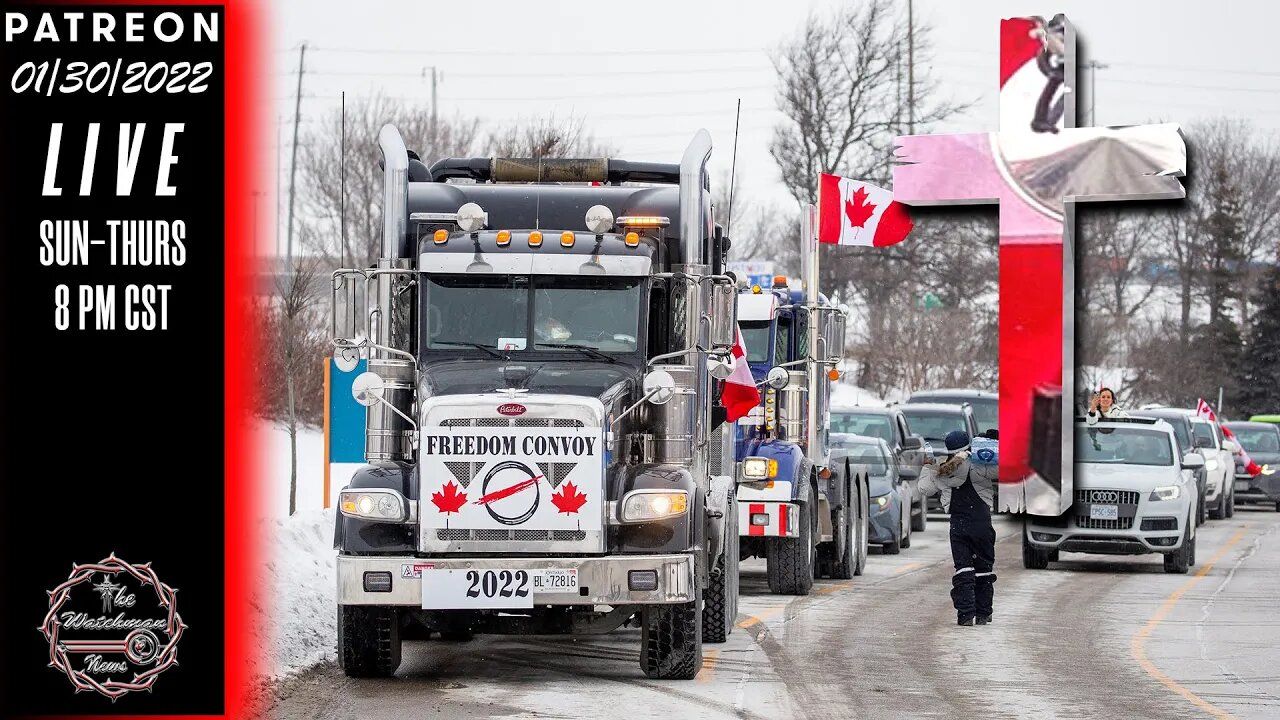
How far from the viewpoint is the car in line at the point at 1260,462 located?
40500mm

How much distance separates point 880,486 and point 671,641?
531 inches

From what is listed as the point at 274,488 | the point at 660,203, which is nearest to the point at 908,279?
the point at 274,488

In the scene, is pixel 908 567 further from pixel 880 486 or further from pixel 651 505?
pixel 651 505

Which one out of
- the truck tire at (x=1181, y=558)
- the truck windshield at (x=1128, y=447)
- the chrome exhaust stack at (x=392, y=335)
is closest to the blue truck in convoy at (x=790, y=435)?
the truck windshield at (x=1128, y=447)

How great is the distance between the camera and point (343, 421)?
66.8 ft

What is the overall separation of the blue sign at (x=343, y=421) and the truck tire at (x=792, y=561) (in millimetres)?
4282

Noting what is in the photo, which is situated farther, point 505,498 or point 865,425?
point 865,425

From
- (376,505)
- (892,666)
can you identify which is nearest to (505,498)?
(376,505)

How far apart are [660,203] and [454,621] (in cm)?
348

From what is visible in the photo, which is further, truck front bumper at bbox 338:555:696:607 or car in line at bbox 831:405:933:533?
car in line at bbox 831:405:933:533

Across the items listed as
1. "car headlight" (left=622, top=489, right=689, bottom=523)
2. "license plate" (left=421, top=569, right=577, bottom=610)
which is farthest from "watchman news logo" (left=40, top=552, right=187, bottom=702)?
"car headlight" (left=622, top=489, right=689, bottom=523)

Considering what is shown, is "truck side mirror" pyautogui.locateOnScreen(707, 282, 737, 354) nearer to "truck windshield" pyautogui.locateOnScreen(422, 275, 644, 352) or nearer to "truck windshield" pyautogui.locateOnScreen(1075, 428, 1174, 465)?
"truck windshield" pyautogui.locateOnScreen(422, 275, 644, 352)

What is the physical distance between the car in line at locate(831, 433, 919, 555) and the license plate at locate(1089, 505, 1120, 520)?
12.6ft

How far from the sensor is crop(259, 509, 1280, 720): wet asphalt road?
40.2ft
